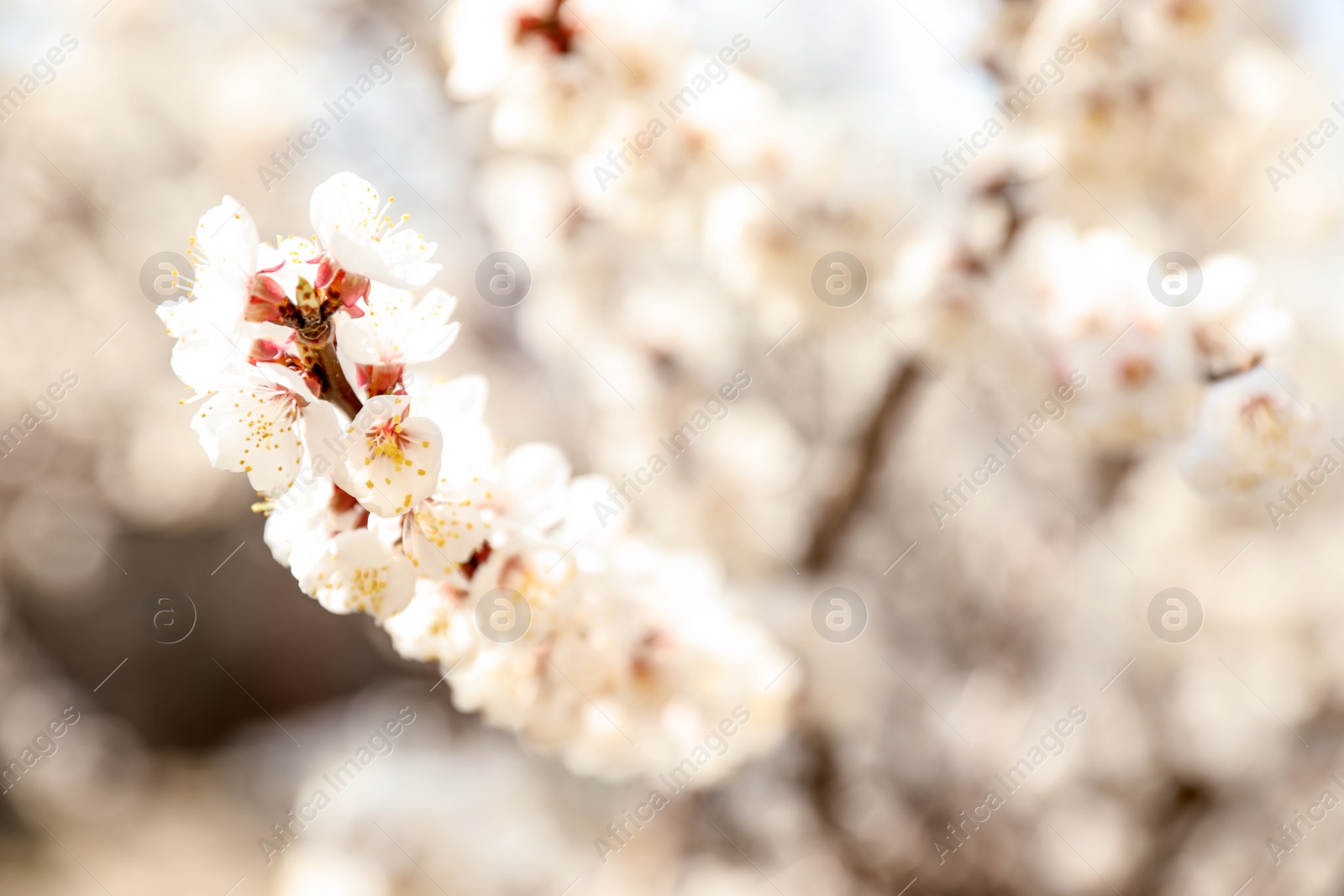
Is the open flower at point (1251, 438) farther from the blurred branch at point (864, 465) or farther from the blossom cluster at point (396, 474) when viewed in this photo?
the blossom cluster at point (396, 474)

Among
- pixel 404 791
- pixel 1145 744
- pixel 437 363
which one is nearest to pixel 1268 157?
pixel 1145 744

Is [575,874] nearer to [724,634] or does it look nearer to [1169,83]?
[724,634]

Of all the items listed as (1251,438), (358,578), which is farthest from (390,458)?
(1251,438)

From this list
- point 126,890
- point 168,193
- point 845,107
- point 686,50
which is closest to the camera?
point 686,50

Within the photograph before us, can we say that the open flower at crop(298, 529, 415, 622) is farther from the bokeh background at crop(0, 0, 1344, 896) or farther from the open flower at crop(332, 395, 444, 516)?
the bokeh background at crop(0, 0, 1344, 896)

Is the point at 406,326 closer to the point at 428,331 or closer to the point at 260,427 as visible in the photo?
the point at 428,331
